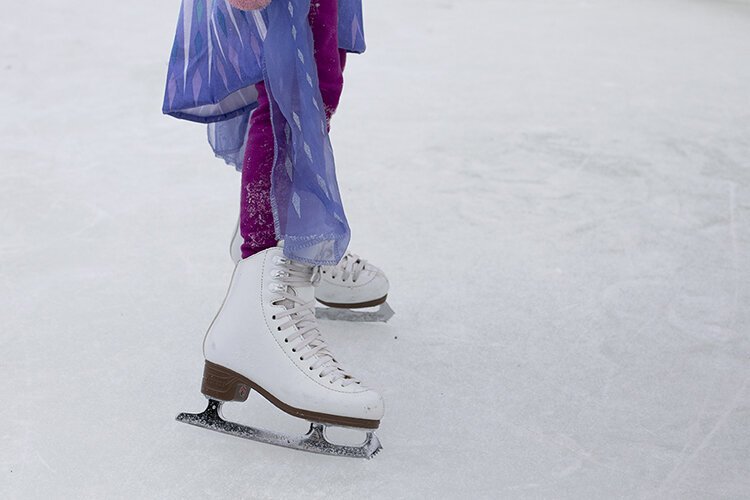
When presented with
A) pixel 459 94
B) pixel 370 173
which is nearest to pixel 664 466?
pixel 370 173

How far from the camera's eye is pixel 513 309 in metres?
1.31

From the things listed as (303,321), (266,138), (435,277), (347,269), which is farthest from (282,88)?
(435,277)

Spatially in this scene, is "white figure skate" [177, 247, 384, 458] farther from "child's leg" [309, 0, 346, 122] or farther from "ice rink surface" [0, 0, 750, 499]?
"child's leg" [309, 0, 346, 122]

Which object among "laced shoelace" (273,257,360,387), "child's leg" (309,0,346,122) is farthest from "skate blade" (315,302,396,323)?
"child's leg" (309,0,346,122)

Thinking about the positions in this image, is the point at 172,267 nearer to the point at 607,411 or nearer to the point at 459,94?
the point at 607,411

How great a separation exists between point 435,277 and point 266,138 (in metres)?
0.47

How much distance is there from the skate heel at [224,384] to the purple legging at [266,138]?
5.0 inches

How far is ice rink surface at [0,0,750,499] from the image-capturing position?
3.21 ft

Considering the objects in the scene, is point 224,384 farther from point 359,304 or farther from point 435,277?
point 435,277

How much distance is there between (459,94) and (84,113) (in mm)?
812

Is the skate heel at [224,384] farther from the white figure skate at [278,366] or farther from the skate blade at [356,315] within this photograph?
the skate blade at [356,315]

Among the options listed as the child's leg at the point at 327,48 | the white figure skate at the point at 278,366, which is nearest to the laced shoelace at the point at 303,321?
the white figure skate at the point at 278,366

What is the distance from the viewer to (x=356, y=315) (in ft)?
4.13

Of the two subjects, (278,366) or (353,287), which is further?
(353,287)
